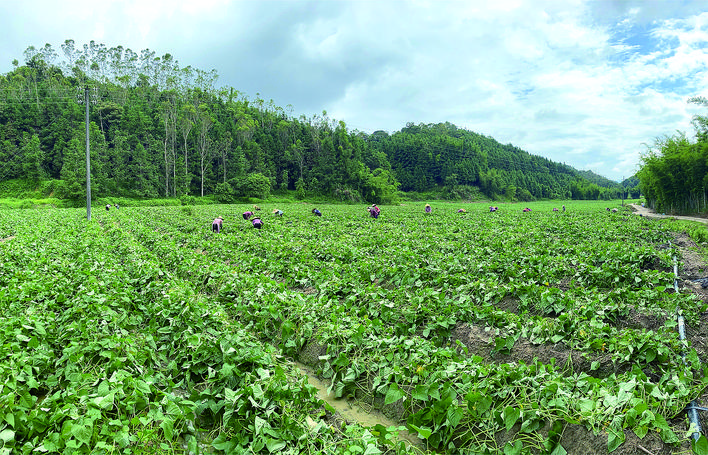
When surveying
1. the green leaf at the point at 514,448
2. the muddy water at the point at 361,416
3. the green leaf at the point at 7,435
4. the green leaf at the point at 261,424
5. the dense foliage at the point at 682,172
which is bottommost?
the muddy water at the point at 361,416

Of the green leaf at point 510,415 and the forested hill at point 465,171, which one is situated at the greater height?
the forested hill at point 465,171

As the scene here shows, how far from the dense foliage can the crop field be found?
2487cm

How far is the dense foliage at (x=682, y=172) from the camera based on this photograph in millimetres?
24078

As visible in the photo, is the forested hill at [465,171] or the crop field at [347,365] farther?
the forested hill at [465,171]

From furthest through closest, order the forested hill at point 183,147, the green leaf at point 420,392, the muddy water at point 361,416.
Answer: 1. the forested hill at point 183,147
2. the muddy water at point 361,416
3. the green leaf at point 420,392

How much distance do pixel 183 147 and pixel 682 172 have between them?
2549 inches

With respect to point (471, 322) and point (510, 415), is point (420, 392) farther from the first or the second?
point (471, 322)

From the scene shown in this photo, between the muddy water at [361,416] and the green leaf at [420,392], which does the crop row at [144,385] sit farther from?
the green leaf at [420,392]

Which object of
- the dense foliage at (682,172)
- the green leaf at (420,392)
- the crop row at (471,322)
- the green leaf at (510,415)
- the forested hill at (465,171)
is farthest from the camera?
the forested hill at (465,171)

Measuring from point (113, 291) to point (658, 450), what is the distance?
21.6 feet

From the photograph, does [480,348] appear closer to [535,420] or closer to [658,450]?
[535,420]

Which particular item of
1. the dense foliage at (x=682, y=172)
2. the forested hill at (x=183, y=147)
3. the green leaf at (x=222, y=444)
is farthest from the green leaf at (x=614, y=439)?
the forested hill at (x=183, y=147)

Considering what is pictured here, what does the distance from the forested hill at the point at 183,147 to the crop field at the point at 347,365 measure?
44995 millimetres

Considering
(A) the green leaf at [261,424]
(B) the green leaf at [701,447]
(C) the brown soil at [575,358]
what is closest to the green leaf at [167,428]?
(A) the green leaf at [261,424]
